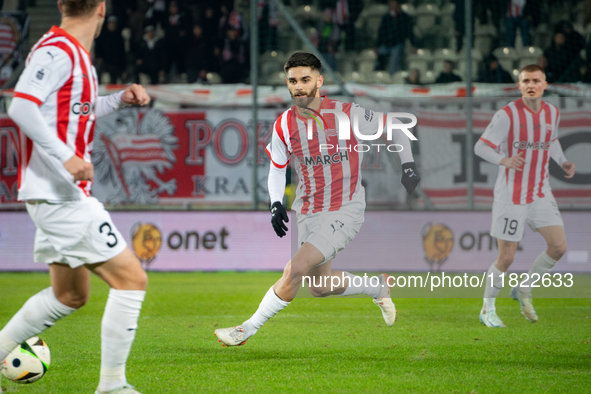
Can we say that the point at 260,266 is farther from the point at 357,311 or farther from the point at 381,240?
the point at 357,311

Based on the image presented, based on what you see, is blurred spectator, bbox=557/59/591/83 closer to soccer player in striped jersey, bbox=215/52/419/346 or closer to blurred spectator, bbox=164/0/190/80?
blurred spectator, bbox=164/0/190/80

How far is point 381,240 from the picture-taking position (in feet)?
35.0

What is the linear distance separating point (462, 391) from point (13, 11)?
1284 centimetres

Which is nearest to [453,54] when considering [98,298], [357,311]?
[357,311]

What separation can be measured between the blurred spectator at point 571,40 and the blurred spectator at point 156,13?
7561mm

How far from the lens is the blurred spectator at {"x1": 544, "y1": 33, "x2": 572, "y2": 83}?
12.7 m

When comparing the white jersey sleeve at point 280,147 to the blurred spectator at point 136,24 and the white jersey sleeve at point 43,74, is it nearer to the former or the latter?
the white jersey sleeve at point 43,74

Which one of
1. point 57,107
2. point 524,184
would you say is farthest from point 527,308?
point 57,107

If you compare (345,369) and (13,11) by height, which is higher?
(13,11)

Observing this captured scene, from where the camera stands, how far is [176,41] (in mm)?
13875

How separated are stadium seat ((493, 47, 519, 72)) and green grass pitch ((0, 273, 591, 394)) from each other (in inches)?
234

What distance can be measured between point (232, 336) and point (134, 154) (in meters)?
7.50

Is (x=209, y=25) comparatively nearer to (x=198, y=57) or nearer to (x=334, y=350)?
(x=198, y=57)

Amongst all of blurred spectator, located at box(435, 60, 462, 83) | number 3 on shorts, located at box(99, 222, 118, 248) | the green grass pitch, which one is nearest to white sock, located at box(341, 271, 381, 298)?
the green grass pitch
